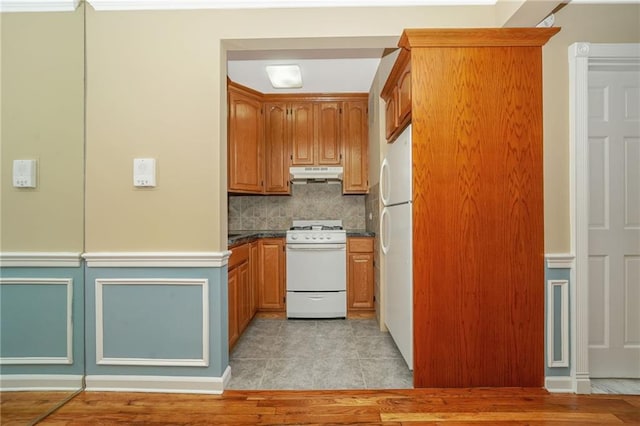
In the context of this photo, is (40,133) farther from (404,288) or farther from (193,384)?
(404,288)

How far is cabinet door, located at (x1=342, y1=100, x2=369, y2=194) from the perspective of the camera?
3.90 meters

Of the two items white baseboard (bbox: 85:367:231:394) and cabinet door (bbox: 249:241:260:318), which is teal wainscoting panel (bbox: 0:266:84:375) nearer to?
white baseboard (bbox: 85:367:231:394)

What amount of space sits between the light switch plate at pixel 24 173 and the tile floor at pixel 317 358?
1.67 m

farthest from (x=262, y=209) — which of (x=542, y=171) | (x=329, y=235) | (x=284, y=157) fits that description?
(x=542, y=171)

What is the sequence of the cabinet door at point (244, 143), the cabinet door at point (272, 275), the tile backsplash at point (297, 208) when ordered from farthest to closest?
the tile backsplash at point (297, 208) < the cabinet door at point (272, 275) < the cabinet door at point (244, 143)

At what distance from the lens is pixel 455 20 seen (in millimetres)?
2057

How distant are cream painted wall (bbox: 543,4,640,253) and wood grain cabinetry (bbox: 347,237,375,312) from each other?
181cm

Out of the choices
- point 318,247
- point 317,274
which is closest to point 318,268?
point 317,274

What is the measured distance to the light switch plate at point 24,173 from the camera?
1.76m

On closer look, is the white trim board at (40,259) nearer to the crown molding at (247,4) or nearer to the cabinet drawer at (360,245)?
the crown molding at (247,4)

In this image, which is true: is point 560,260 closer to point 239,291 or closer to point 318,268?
point 318,268

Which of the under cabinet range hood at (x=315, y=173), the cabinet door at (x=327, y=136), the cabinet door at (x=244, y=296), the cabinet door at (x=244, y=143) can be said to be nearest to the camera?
the cabinet door at (x=244, y=296)

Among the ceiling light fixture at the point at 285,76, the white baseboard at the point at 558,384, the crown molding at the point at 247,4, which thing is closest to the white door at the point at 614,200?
the white baseboard at the point at 558,384

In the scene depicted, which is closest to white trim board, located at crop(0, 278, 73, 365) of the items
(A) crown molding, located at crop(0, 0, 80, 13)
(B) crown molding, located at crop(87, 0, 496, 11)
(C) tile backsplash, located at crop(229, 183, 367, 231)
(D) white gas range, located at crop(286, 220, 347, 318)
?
(A) crown molding, located at crop(0, 0, 80, 13)
